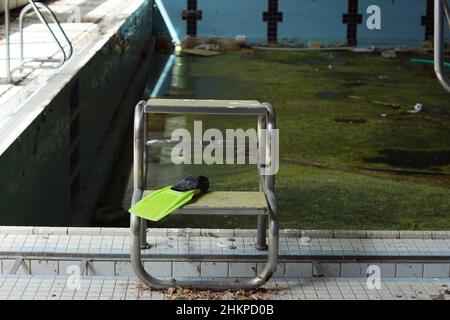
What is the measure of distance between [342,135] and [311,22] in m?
6.21

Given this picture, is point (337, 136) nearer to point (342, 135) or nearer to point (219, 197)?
point (342, 135)

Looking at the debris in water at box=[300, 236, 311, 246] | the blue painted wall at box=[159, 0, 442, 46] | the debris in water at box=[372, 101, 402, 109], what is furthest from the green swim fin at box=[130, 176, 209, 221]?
the blue painted wall at box=[159, 0, 442, 46]

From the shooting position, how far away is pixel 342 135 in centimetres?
770

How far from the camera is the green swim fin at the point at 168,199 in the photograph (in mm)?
2336

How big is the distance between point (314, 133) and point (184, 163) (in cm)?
153

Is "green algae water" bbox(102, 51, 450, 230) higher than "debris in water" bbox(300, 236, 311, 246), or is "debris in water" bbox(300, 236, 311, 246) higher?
"debris in water" bbox(300, 236, 311, 246)

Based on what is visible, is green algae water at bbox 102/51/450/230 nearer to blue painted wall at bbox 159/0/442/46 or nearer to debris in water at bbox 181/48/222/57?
debris in water at bbox 181/48/222/57

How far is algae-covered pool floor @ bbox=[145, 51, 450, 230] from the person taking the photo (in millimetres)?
5516

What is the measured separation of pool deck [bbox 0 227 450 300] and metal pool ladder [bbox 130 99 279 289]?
0.15 ft

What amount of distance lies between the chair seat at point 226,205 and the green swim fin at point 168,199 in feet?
0.07

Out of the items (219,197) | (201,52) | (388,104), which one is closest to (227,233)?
(219,197)

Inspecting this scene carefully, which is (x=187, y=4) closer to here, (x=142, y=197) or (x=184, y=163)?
(x=184, y=163)

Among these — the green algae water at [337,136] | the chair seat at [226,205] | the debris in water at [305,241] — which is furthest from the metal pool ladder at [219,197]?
the green algae water at [337,136]

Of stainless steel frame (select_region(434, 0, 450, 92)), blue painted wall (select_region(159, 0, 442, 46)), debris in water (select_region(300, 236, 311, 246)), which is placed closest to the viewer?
stainless steel frame (select_region(434, 0, 450, 92))
